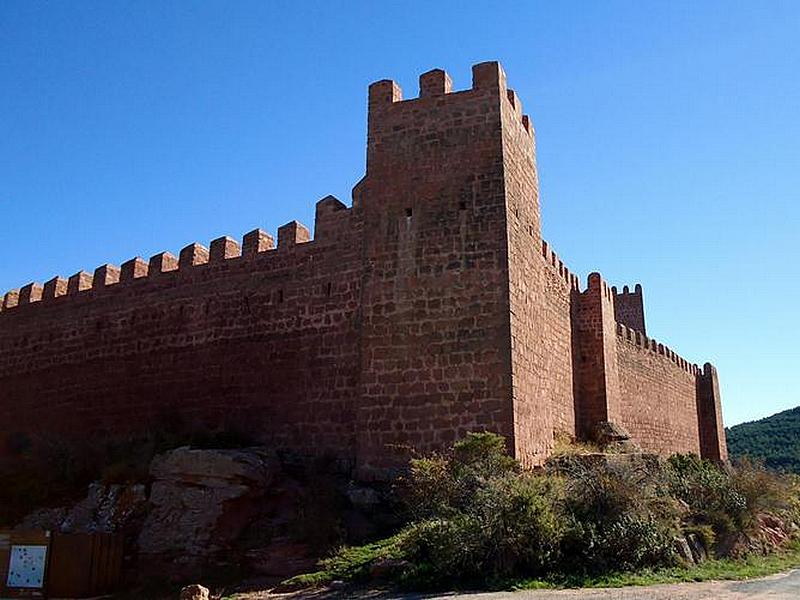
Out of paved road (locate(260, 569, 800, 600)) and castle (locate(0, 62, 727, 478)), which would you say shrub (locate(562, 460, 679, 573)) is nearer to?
paved road (locate(260, 569, 800, 600))

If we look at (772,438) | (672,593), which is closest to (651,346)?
(672,593)

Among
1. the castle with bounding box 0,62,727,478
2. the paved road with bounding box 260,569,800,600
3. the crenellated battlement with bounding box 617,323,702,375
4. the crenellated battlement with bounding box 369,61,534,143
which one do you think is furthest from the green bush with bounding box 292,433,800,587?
the crenellated battlement with bounding box 617,323,702,375

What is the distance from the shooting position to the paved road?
8906 mm

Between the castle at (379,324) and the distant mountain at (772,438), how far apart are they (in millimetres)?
41457

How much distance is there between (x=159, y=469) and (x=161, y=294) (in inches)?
248

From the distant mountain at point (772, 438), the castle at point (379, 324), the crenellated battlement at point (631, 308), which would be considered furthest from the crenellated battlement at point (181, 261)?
the distant mountain at point (772, 438)

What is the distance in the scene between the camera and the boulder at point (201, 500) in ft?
42.9

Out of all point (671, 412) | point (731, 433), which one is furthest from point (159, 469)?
point (731, 433)

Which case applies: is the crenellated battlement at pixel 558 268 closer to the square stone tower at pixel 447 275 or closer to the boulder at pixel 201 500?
the square stone tower at pixel 447 275

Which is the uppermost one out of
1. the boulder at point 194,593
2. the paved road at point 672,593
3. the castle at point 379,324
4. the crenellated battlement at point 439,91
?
the crenellated battlement at point 439,91

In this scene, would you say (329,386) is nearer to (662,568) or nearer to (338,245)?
(338,245)

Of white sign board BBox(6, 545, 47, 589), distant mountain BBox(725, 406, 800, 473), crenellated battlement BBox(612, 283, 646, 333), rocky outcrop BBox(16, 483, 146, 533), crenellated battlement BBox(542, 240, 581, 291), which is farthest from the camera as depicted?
distant mountain BBox(725, 406, 800, 473)

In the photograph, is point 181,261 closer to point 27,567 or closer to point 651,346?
point 27,567

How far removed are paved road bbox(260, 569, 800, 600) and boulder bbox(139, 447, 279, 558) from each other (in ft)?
12.1
